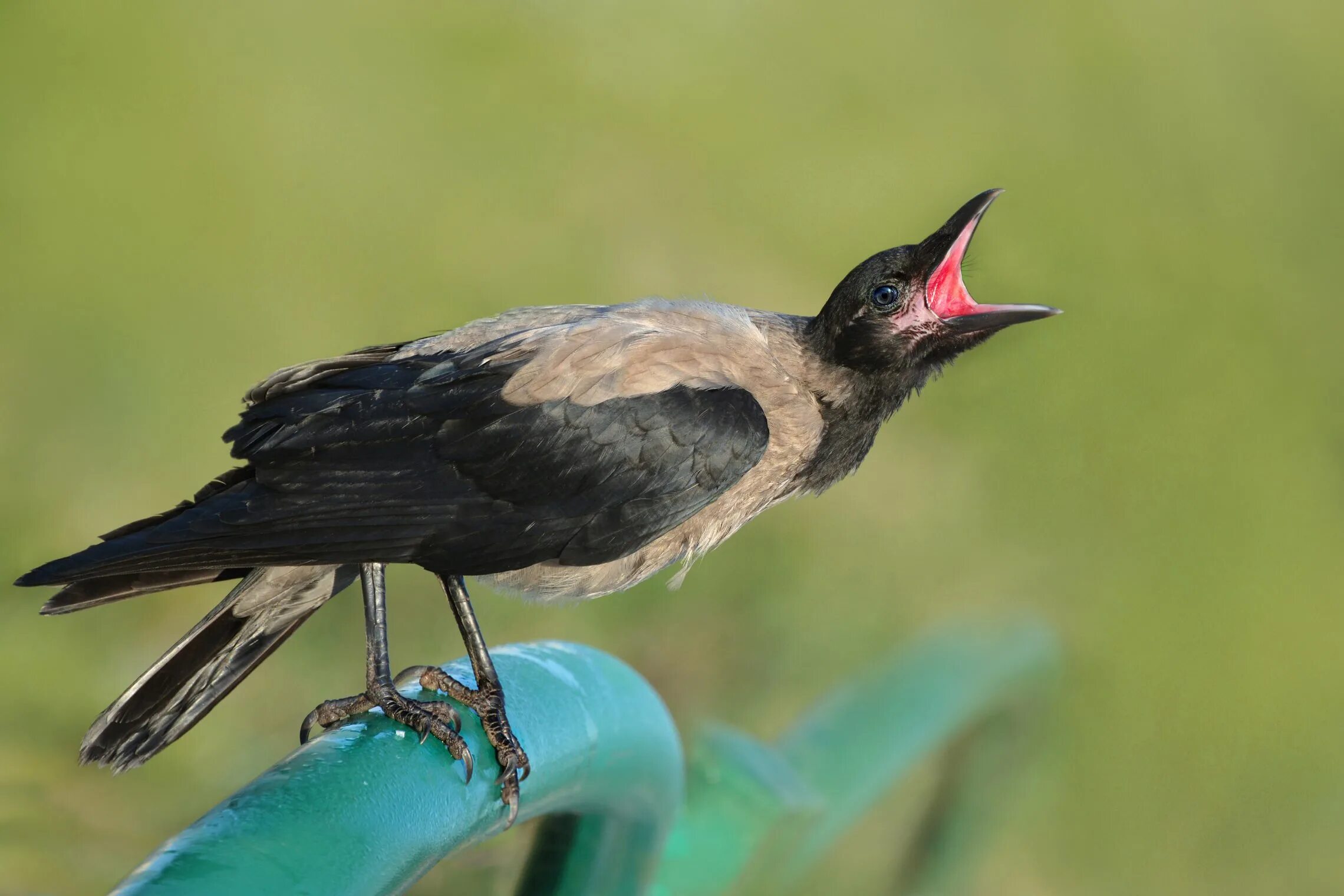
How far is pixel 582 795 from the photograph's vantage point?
2.37 meters

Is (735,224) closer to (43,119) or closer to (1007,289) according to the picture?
(1007,289)

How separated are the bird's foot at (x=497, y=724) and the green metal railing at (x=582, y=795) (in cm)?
2

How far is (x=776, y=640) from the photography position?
19.0ft

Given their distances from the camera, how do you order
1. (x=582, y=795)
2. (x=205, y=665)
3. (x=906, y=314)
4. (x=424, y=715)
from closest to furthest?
(x=424, y=715)
(x=582, y=795)
(x=205, y=665)
(x=906, y=314)

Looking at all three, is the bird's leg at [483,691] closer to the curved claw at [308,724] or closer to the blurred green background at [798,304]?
Result: the curved claw at [308,724]

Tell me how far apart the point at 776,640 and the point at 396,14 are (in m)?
3.21

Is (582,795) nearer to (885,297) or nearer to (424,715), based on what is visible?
(424,715)

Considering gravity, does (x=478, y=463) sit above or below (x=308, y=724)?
above

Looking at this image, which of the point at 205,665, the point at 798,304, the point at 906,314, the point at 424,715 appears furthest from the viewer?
the point at 798,304

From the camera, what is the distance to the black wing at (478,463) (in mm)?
A: 2438

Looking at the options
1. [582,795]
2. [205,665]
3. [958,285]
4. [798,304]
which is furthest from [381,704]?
[798,304]

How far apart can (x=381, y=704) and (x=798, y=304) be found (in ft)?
13.7

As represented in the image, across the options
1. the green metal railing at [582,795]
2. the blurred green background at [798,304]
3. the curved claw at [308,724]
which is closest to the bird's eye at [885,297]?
the green metal railing at [582,795]

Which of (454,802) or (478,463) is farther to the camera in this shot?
(478,463)
